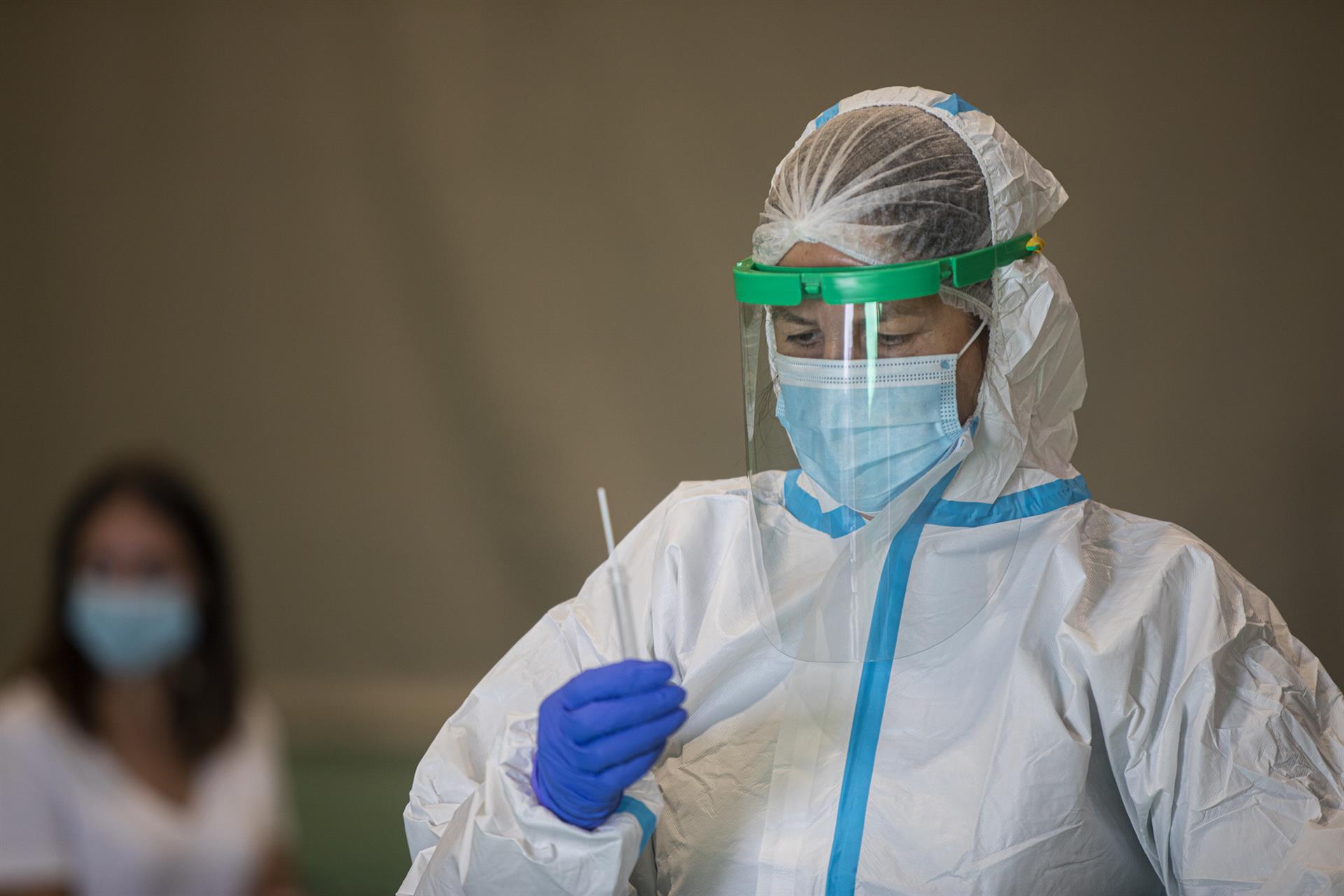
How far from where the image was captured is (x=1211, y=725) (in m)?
1.28

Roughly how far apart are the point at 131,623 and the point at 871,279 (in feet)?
3.39

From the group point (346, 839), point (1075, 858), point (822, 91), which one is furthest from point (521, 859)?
point (822, 91)

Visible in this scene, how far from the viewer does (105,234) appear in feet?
8.92

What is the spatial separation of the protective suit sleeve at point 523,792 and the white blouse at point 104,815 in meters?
0.81

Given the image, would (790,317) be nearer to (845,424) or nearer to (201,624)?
(845,424)

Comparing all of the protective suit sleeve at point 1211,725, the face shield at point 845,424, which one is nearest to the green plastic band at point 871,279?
the face shield at point 845,424

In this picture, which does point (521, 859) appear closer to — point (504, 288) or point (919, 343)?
point (919, 343)

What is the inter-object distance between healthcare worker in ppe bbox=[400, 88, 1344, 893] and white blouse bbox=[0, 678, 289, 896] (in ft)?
2.52

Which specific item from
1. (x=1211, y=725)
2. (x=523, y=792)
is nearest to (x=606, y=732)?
(x=523, y=792)

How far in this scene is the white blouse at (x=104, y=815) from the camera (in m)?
0.40

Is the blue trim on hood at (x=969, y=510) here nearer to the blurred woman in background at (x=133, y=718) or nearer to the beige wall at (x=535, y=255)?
the blurred woman in background at (x=133, y=718)

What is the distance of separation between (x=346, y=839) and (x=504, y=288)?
242cm

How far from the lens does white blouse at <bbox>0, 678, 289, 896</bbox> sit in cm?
40

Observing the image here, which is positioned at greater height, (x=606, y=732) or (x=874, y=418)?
(x=874, y=418)
